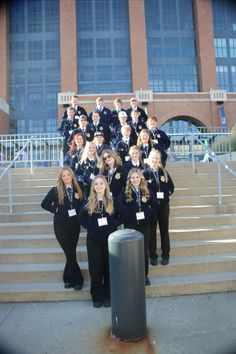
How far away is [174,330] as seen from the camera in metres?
3.68

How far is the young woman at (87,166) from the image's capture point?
17.5 feet

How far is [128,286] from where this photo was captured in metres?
3.45

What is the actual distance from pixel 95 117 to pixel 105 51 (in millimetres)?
27871

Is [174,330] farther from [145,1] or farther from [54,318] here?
[145,1]

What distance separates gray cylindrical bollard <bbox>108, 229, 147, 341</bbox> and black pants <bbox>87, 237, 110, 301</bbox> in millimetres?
756

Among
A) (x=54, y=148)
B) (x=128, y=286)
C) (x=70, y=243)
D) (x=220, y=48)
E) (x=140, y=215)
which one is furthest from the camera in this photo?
(x=220, y=48)

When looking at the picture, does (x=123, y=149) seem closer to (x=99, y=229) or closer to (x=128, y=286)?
(x=99, y=229)

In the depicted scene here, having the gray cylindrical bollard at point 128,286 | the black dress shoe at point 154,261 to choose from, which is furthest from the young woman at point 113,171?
the gray cylindrical bollard at point 128,286

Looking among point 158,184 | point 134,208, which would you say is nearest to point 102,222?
point 134,208

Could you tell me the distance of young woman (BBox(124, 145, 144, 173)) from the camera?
5195 mm

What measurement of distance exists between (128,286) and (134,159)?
233 centimetres

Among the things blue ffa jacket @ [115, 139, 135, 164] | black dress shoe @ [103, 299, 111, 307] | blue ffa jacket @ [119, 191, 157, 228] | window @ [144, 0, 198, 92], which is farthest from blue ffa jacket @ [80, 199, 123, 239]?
window @ [144, 0, 198, 92]

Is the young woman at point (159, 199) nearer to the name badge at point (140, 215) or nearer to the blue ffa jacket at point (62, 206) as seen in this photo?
the name badge at point (140, 215)

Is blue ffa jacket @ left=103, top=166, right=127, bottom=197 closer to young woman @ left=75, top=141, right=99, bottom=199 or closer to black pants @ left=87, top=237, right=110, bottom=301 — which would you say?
young woman @ left=75, top=141, right=99, bottom=199
